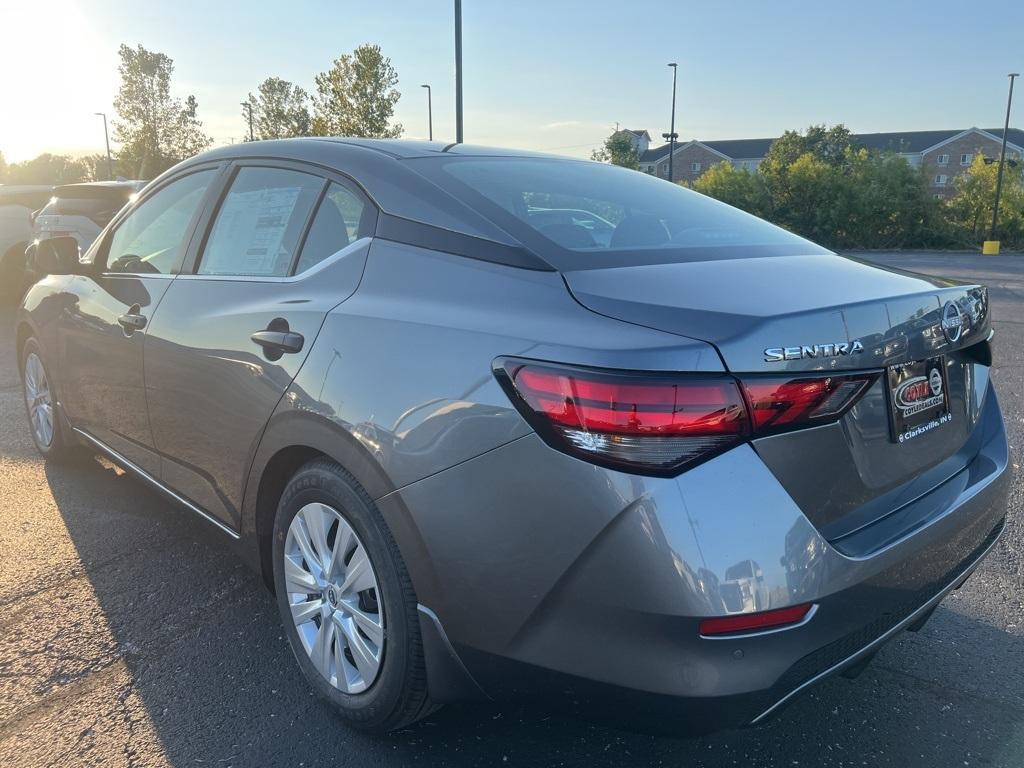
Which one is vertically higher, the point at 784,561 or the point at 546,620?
the point at 784,561

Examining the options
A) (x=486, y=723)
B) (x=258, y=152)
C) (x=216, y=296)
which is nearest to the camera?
(x=486, y=723)

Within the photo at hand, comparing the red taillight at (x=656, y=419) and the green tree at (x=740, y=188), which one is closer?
the red taillight at (x=656, y=419)

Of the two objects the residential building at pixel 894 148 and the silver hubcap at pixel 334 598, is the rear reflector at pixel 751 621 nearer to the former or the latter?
the silver hubcap at pixel 334 598

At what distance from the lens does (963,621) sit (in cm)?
289

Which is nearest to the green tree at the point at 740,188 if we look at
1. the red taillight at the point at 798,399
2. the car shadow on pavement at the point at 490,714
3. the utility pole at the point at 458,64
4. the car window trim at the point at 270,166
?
the utility pole at the point at 458,64

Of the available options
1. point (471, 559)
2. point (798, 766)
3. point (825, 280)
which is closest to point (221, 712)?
point (471, 559)

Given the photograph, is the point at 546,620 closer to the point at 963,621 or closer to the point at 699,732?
the point at 699,732

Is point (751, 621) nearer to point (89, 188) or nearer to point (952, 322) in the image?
point (952, 322)

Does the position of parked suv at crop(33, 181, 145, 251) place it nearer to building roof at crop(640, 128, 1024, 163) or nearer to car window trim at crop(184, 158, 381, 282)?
car window trim at crop(184, 158, 381, 282)

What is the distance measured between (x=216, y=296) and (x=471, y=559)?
4.87ft

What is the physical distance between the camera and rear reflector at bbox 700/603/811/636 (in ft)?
5.10

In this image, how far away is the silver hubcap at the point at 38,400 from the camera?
4.40 m

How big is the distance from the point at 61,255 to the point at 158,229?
2.29ft

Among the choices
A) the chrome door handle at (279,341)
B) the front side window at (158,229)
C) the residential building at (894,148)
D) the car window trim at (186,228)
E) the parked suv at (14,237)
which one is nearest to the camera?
the chrome door handle at (279,341)
